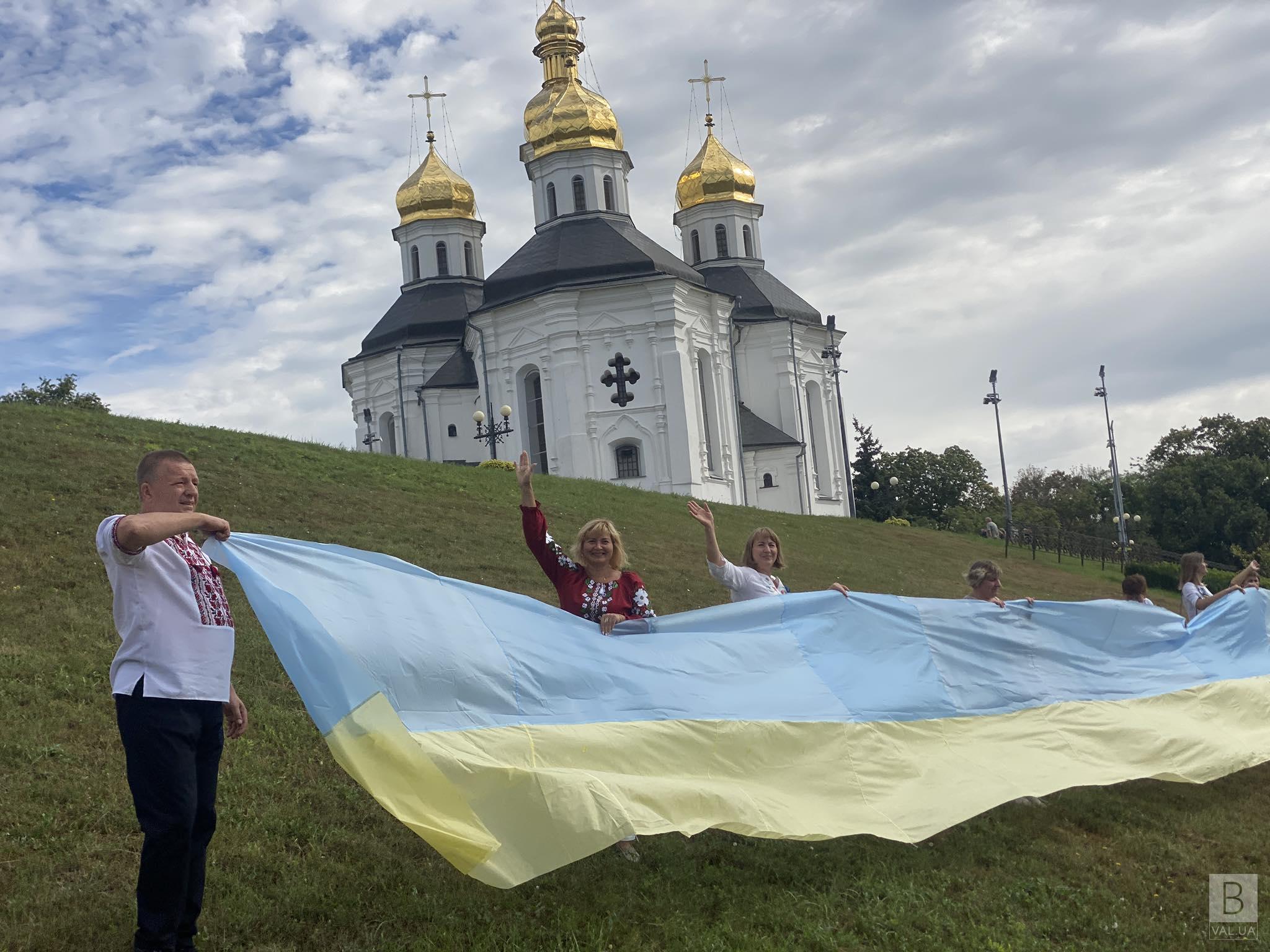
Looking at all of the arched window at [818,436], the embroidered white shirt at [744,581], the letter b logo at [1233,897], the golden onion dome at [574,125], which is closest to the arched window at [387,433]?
the golden onion dome at [574,125]

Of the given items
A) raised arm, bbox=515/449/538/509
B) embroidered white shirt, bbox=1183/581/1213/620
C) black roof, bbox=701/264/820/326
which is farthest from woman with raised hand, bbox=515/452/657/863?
black roof, bbox=701/264/820/326

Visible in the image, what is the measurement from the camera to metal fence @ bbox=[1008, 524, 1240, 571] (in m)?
40.1

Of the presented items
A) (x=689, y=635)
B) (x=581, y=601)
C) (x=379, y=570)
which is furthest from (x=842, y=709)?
(x=379, y=570)

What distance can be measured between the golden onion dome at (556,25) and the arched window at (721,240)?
10806 mm

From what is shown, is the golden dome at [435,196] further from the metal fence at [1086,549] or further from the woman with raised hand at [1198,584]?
the woman with raised hand at [1198,584]

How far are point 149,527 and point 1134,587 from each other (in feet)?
27.5

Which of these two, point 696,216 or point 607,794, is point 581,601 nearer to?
point 607,794

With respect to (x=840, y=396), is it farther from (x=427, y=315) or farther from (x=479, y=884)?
(x=479, y=884)

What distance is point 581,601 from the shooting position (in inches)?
262

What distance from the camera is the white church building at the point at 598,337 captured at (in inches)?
1745

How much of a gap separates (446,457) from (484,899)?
45431mm

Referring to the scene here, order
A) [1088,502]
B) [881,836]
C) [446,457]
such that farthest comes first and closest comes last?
1. [1088,502]
2. [446,457]
3. [881,836]

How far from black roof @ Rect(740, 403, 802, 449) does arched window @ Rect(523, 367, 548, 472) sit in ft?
27.6

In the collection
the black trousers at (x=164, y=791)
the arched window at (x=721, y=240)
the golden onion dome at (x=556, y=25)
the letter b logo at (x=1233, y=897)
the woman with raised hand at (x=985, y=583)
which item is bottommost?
the letter b logo at (x=1233, y=897)
